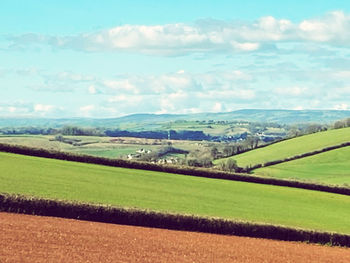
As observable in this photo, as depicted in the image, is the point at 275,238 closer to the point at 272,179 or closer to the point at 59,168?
the point at 59,168

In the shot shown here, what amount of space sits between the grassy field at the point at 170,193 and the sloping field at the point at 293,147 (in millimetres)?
47132

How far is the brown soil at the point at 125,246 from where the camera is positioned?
24078 mm

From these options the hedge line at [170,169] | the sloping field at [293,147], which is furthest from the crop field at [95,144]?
the hedge line at [170,169]

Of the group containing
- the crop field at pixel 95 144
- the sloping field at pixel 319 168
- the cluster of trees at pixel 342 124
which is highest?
the cluster of trees at pixel 342 124

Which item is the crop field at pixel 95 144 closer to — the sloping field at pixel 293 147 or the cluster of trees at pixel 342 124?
the sloping field at pixel 293 147

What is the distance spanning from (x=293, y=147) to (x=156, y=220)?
81.9 metres

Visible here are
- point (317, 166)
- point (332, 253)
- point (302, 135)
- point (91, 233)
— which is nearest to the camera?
point (91, 233)

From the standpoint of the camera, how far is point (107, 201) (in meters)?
36.0

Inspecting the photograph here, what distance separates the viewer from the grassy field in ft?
121

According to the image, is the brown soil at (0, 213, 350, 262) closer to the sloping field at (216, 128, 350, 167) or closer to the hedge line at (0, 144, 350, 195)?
the hedge line at (0, 144, 350, 195)

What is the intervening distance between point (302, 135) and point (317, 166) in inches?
1266

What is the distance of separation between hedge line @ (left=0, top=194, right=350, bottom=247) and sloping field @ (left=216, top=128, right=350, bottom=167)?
60.4 meters

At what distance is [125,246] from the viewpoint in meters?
27.2

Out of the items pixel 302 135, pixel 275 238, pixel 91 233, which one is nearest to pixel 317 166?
pixel 302 135
